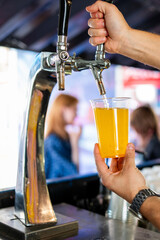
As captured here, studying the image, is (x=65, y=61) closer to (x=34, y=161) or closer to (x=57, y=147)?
(x=34, y=161)

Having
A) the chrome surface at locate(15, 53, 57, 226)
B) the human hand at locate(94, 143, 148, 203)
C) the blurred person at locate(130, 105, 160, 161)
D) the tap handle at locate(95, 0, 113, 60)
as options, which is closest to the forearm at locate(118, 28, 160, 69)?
the tap handle at locate(95, 0, 113, 60)

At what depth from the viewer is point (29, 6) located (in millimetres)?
1671

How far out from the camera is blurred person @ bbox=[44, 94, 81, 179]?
129 inches

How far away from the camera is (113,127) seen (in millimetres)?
913

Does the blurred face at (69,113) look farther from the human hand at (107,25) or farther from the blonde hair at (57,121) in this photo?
the human hand at (107,25)

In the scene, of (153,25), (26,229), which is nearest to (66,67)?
(26,229)

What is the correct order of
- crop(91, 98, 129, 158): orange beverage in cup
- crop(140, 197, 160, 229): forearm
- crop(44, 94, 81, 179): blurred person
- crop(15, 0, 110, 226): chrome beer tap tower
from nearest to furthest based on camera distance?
crop(140, 197, 160, 229): forearm < crop(91, 98, 129, 158): orange beverage in cup < crop(15, 0, 110, 226): chrome beer tap tower < crop(44, 94, 81, 179): blurred person

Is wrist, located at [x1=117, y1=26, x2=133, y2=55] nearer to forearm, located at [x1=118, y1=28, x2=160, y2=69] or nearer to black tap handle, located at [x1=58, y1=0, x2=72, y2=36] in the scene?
forearm, located at [x1=118, y1=28, x2=160, y2=69]

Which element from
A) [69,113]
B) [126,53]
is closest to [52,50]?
[126,53]

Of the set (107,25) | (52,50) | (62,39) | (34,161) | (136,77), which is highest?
(136,77)

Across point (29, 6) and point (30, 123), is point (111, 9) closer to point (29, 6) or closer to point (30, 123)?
point (30, 123)

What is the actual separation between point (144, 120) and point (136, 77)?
2024 millimetres

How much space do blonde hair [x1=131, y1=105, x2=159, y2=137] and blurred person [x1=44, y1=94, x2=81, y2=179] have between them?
2.55 ft

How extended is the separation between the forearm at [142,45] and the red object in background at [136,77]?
4.24m
